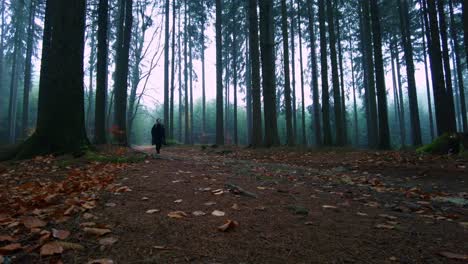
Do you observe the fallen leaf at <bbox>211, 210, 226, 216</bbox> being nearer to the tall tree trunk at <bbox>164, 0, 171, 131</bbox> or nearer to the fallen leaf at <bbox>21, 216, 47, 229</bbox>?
the fallen leaf at <bbox>21, 216, 47, 229</bbox>

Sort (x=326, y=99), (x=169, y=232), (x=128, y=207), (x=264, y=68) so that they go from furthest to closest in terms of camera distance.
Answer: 1. (x=326, y=99)
2. (x=264, y=68)
3. (x=128, y=207)
4. (x=169, y=232)

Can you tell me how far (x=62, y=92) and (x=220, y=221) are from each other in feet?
17.8

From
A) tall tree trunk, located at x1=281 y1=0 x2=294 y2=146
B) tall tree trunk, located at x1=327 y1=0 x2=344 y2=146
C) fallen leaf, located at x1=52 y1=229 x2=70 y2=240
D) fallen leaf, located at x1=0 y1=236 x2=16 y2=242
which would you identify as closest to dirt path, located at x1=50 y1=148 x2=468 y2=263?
fallen leaf, located at x1=52 y1=229 x2=70 y2=240

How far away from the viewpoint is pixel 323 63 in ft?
46.4

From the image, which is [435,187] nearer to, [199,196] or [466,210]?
[466,210]

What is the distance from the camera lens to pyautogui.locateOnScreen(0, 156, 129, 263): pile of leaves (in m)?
1.72

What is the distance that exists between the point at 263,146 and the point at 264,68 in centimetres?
359

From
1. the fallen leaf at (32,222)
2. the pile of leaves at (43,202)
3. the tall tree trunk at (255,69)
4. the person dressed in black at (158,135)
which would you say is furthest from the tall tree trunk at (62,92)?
the tall tree trunk at (255,69)

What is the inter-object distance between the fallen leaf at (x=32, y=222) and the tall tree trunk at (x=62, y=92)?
14.5 ft

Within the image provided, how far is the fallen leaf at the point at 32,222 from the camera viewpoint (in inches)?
78.3

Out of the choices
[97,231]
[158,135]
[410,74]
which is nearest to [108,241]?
[97,231]

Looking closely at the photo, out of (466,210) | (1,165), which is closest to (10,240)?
(466,210)

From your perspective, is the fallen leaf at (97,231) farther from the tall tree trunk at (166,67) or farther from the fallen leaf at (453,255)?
the tall tree trunk at (166,67)

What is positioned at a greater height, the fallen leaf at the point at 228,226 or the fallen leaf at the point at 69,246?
the fallen leaf at the point at 69,246
